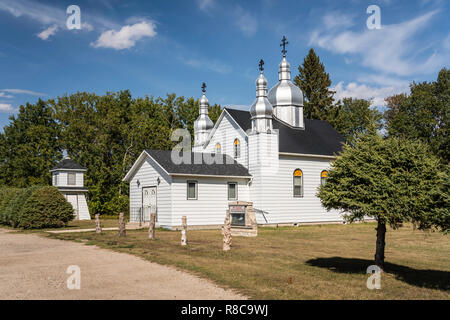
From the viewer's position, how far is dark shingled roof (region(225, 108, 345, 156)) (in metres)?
31.3

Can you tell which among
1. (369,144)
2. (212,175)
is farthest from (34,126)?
(369,144)

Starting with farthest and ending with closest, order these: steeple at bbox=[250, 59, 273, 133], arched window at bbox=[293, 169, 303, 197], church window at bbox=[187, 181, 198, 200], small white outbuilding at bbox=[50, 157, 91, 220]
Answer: small white outbuilding at bbox=[50, 157, 91, 220], arched window at bbox=[293, 169, 303, 197], steeple at bbox=[250, 59, 273, 133], church window at bbox=[187, 181, 198, 200]

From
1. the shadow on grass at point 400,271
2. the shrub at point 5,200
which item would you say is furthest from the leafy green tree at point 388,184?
the shrub at point 5,200

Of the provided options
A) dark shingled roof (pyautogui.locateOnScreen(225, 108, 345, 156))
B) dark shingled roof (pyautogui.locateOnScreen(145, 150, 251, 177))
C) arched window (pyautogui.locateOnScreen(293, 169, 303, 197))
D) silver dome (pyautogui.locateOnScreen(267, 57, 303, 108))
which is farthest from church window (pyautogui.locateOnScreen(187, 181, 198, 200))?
silver dome (pyautogui.locateOnScreen(267, 57, 303, 108))

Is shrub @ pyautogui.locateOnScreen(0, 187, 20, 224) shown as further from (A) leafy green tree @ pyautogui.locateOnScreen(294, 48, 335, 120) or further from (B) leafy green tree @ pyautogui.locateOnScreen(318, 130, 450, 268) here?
(A) leafy green tree @ pyautogui.locateOnScreen(294, 48, 335, 120)

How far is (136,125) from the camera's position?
5153 cm

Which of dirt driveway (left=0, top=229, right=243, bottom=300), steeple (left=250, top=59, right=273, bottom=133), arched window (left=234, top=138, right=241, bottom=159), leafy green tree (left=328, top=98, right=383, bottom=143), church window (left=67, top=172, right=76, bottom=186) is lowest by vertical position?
dirt driveway (left=0, top=229, right=243, bottom=300)

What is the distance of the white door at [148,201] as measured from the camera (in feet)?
94.6

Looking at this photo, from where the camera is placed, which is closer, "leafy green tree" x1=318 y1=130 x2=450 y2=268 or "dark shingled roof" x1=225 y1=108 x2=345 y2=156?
"leafy green tree" x1=318 y1=130 x2=450 y2=268

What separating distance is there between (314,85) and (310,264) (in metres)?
49.9

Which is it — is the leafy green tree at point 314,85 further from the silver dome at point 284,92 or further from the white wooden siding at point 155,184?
the white wooden siding at point 155,184

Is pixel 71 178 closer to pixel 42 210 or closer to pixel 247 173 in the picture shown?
pixel 42 210
